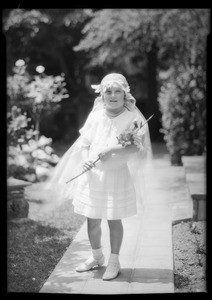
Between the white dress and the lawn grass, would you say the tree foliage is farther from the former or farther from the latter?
the white dress

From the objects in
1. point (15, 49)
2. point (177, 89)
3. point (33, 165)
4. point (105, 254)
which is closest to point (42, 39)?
point (15, 49)

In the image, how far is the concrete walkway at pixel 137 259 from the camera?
344cm

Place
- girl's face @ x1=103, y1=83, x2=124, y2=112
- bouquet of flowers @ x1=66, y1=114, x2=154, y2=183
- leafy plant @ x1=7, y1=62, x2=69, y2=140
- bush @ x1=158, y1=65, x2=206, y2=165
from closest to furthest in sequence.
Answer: bouquet of flowers @ x1=66, y1=114, x2=154, y2=183 → girl's face @ x1=103, y1=83, x2=124, y2=112 → leafy plant @ x1=7, y1=62, x2=69, y2=140 → bush @ x1=158, y1=65, x2=206, y2=165

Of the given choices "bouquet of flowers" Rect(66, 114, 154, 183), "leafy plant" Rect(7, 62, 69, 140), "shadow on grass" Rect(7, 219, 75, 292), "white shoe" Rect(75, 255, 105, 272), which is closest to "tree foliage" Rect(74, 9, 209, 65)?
"leafy plant" Rect(7, 62, 69, 140)

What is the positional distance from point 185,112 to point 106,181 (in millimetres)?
5550

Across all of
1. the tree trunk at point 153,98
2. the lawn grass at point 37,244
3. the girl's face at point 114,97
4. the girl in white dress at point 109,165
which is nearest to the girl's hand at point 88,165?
the girl in white dress at point 109,165

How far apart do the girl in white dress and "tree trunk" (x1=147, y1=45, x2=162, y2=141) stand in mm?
9451

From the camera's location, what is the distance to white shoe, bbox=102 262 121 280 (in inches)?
139

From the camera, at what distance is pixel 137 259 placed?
3.97m

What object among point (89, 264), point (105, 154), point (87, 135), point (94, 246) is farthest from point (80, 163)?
point (89, 264)

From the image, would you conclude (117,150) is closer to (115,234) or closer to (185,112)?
(115,234)

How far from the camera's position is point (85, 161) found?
11.4 feet

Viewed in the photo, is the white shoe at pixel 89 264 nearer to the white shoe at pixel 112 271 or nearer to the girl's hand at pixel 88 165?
the white shoe at pixel 112 271
